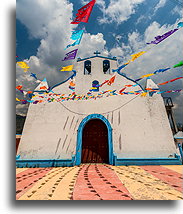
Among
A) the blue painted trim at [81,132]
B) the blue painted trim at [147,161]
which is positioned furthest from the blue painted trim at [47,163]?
the blue painted trim at [147,161]

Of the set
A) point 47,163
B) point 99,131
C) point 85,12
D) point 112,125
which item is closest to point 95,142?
point 99,131

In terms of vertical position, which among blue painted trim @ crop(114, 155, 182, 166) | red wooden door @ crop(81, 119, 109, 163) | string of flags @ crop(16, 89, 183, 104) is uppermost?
string of flags @ crop(16, 89, 183, 104)

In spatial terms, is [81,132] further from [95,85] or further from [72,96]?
[95,85]

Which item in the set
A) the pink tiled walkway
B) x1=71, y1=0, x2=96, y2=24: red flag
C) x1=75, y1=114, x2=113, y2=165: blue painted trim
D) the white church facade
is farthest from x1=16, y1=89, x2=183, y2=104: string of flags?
the pink tiled walkway

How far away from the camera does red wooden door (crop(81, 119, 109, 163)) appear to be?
21.7 feet

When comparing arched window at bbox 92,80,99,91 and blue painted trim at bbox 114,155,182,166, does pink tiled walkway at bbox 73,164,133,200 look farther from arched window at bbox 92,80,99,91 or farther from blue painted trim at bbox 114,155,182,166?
arched window at bbox 92,80,99,91

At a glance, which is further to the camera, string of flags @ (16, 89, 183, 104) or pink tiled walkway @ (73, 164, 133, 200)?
string of flags @ (16, 89, 183, 104)

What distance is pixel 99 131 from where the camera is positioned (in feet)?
23.0

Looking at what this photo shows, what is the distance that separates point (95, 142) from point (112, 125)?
1.50m

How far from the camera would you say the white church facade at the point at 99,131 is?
237 inches

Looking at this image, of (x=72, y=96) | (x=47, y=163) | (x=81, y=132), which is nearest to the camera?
(x=47, y=163)

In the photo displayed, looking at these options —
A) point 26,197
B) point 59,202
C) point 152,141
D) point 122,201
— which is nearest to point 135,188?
point 122,201

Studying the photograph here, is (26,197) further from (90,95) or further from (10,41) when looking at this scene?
(90,95)

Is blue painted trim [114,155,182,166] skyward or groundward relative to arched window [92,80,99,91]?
groundward
